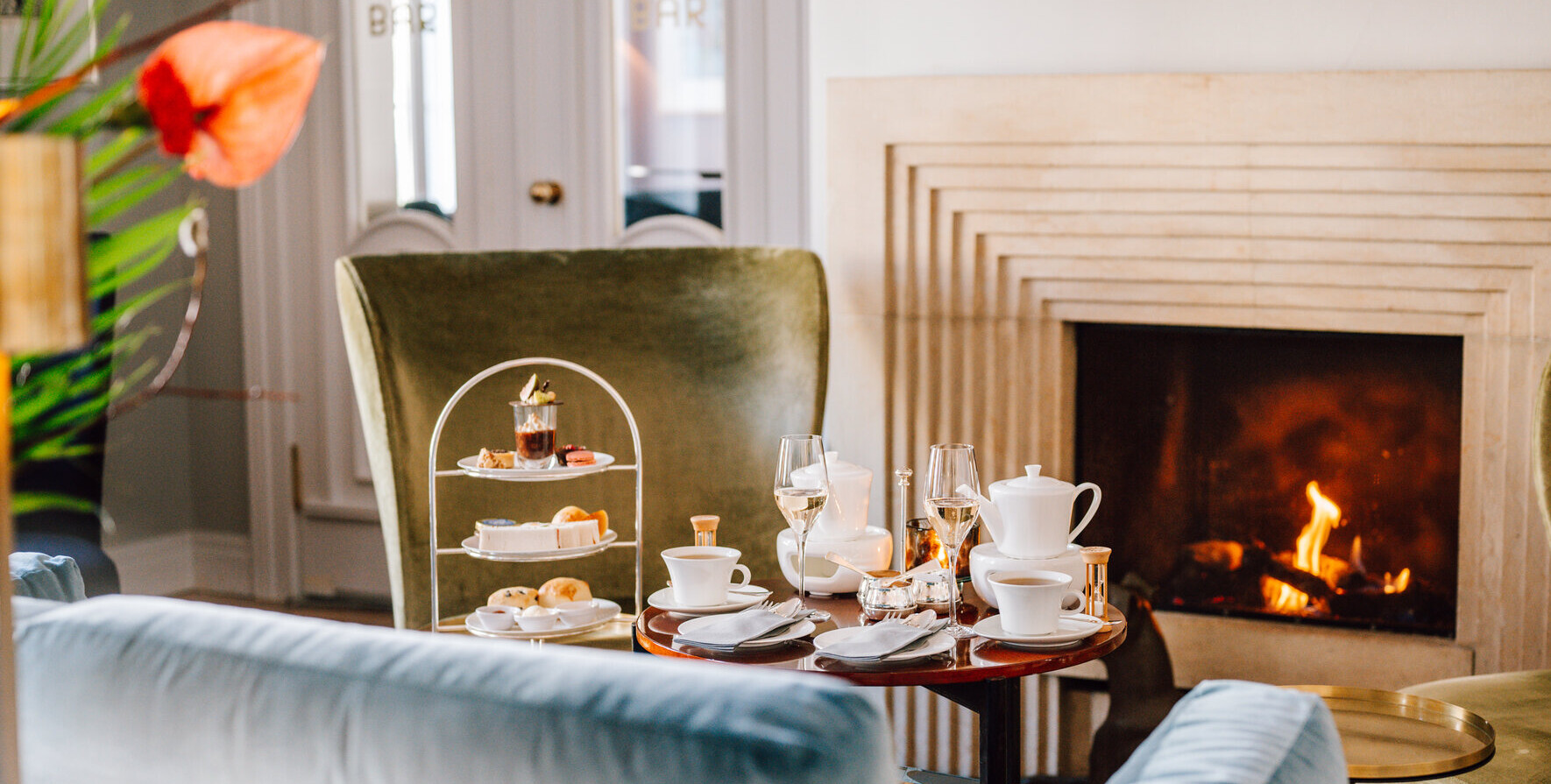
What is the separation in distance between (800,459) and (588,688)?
993mm

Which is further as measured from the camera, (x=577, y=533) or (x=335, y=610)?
(x=335, y=610)

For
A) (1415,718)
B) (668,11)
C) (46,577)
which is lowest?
(1415,718)

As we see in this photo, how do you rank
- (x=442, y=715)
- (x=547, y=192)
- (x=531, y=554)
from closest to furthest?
(x=442, y=715) → (x=531, y=554) → (x=547, y=192)

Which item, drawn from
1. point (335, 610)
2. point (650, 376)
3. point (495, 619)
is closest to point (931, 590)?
point (495, 619)

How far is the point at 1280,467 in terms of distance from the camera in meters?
2.62

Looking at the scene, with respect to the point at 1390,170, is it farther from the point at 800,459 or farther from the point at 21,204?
the point at 21,204

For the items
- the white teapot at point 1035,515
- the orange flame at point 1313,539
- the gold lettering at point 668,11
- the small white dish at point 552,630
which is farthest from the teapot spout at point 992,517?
the gold lettering at point 668,11

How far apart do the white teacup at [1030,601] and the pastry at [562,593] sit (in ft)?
2.20

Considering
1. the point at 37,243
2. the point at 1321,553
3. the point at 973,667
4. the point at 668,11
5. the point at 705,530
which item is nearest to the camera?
the point at 37,243

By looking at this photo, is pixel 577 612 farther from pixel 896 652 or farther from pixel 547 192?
pixel 547 192

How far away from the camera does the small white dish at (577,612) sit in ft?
6.31

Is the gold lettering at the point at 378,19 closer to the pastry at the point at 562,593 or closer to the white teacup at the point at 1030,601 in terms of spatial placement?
the pastry at the point at 562,593

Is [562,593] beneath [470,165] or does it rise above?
beneath

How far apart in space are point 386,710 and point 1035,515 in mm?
1088
